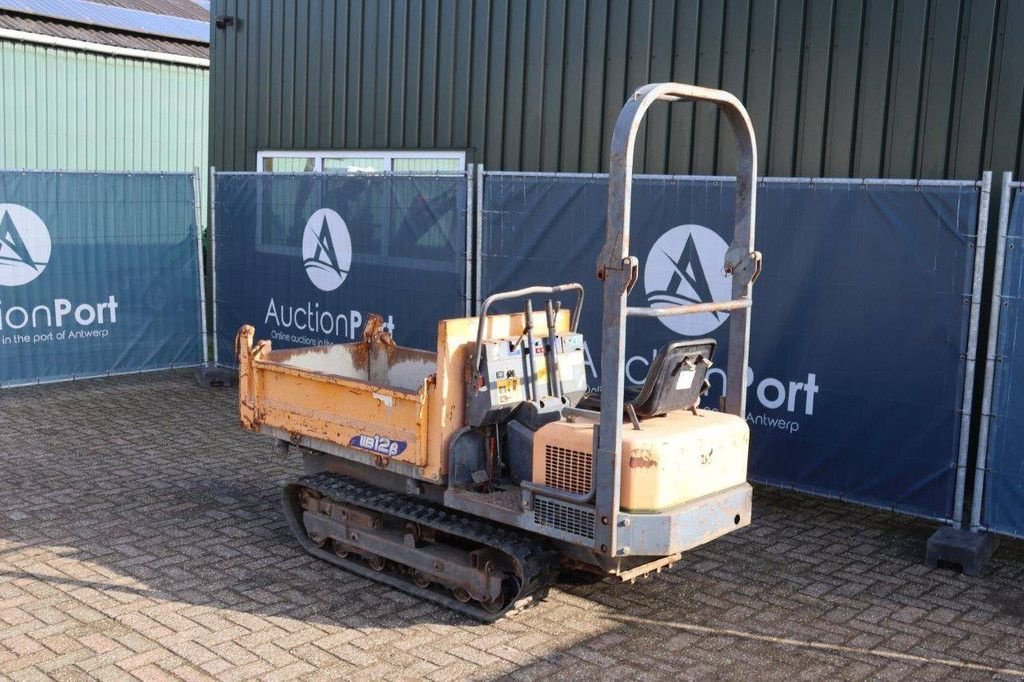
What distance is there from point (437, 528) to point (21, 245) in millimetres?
7652

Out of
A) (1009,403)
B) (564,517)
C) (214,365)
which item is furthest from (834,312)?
(214,365)

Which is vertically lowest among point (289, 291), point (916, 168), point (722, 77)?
point (289, 291)

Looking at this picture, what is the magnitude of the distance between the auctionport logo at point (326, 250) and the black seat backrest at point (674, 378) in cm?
626

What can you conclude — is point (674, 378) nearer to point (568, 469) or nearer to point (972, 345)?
point (568, 469)

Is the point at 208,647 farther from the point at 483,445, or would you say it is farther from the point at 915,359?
the point at 915,359

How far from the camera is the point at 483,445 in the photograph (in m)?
6.81

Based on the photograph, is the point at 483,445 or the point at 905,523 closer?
the point at 483,445

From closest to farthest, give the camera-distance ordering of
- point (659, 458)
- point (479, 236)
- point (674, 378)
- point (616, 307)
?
point (616, 307) < point (659, 458) < point (674, 378) < point (479, 236)

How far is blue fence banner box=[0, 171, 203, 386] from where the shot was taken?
1222cm

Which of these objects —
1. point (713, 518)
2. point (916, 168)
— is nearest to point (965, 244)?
point (916, 168)

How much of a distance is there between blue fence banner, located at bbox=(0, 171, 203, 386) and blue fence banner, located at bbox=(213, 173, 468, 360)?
46cm

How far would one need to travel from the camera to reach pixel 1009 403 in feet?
24.4

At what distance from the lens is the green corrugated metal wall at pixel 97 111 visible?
57.1 feet

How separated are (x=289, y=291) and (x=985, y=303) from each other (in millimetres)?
7360
